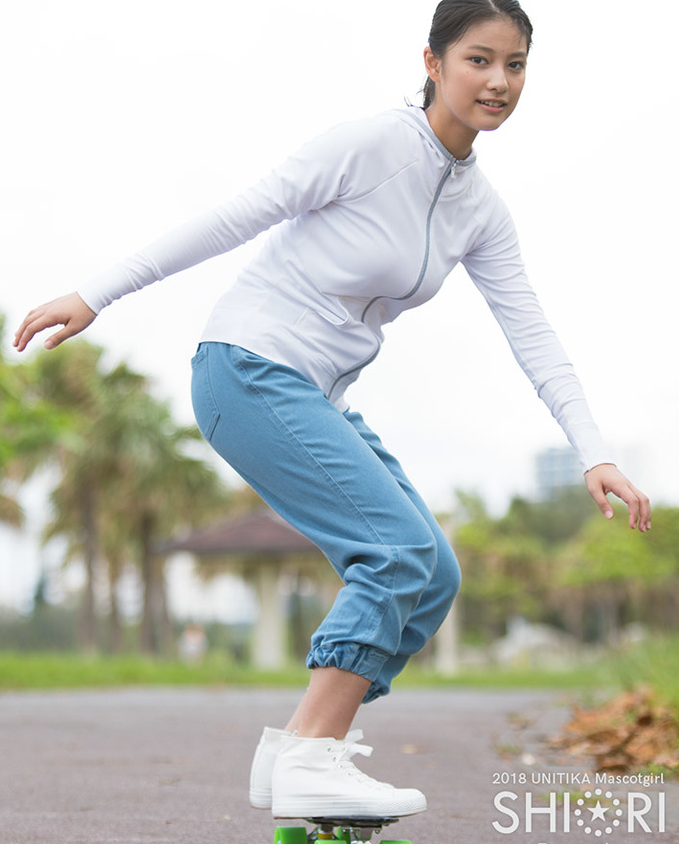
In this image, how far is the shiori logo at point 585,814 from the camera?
3.27 metres

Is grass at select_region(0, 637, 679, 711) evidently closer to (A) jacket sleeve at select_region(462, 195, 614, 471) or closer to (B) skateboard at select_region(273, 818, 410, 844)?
(A) jacket sleeve at select_region(462, 195, 614, 471)

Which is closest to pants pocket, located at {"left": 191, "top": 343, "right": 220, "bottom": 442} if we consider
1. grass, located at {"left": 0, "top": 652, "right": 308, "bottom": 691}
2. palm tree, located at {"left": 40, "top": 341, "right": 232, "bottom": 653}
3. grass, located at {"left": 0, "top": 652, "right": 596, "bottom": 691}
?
grass, located at {"left": 0, "top": 652, "right": 596, "bottom": 691}

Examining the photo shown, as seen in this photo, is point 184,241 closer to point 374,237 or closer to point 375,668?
point 374,237

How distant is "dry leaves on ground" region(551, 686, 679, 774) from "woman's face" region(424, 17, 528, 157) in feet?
9.67

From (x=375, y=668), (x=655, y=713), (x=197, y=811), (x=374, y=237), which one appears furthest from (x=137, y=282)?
(x=655, y=713)

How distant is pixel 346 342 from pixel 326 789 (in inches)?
37.4

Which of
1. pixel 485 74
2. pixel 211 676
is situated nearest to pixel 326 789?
pixel 485 74

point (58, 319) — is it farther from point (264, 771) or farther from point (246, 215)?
point (264, 771)

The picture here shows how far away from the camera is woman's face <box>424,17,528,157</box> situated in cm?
250

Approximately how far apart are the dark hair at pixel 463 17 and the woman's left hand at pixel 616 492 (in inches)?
38.2

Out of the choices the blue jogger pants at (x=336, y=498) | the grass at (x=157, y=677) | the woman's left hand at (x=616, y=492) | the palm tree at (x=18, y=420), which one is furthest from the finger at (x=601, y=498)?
the grass at (x=157, y=677)

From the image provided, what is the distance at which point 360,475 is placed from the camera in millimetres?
2402

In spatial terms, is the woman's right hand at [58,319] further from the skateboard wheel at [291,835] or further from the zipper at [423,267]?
the skateboard wheel at [291,835]

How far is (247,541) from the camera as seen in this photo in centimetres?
2391
